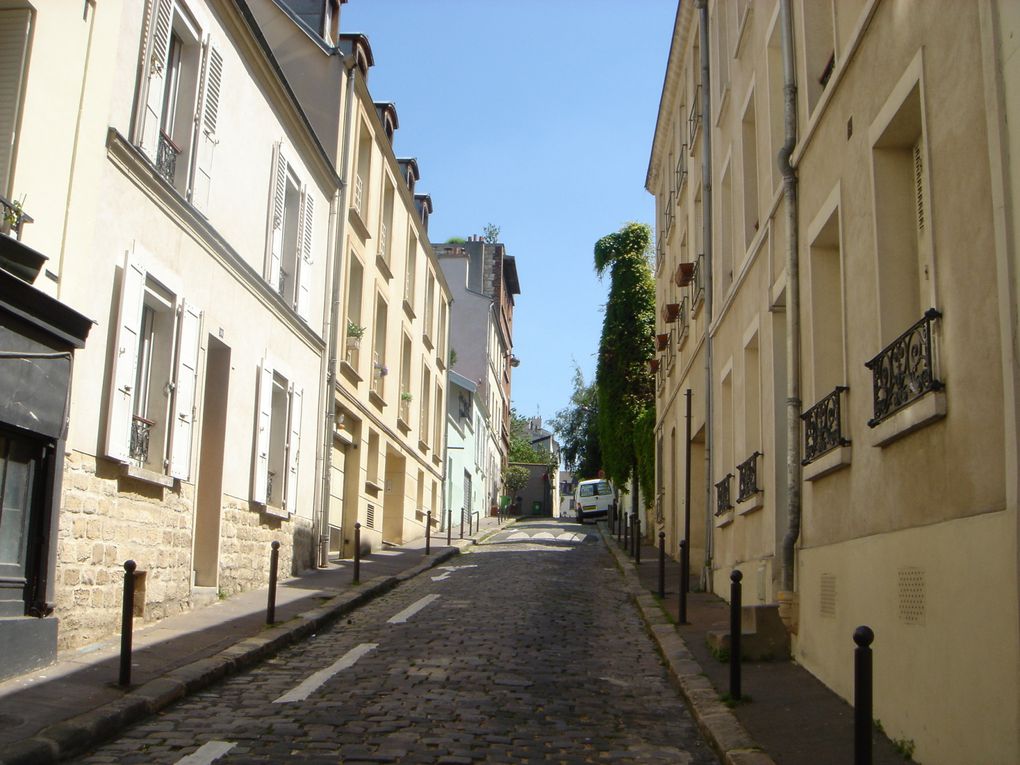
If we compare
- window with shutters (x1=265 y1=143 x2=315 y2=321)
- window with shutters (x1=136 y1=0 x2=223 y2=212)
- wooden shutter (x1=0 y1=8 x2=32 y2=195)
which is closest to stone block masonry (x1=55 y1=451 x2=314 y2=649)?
wooden shutter (x1=0 y1=8 x2=32 y2=195)

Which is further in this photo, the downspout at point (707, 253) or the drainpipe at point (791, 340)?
the downspout at point (707, 253)

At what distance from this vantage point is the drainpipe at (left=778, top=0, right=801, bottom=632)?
29.6ft

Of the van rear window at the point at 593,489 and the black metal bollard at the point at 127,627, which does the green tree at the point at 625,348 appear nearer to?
the van rear window at the point at 593,489

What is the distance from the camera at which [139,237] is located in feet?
32.9

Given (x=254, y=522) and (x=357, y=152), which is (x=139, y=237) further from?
(x=357, y=152)

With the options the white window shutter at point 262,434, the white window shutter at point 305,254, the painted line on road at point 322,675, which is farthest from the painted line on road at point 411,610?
the white window shutter at point 305,254

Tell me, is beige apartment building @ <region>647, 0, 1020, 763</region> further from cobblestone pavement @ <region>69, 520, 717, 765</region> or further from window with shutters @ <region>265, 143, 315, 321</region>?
window with shutters @ <region>265, 143, 315, 321</region>

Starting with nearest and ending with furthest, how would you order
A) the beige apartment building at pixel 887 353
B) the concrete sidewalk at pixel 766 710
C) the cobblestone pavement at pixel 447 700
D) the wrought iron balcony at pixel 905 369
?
the beige apartment building at pixel 887 353, the wrought iron balcony at pixel 905 369, the concrete sidewalk at pixel 766 710, the cobblestone pavement at pixel 447 700

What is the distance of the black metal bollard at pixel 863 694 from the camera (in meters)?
4.32

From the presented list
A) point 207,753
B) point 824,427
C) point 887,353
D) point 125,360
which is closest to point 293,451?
point 125,360

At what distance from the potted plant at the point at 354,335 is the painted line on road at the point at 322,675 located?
32.4 ft

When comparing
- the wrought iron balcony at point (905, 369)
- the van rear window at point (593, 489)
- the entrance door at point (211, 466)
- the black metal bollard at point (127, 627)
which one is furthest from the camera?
the van rear window at point (593, 489)

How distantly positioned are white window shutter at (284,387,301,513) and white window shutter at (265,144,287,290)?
1.70m

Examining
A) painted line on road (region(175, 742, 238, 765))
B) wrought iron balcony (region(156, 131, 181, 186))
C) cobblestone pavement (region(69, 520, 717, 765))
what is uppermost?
wrought iron balcony (region(156, 131, 181, 186))
